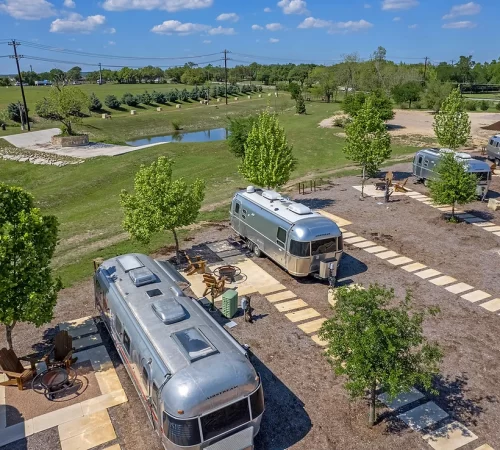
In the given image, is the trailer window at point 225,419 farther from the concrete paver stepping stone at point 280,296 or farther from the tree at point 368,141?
the tree at point 368,141

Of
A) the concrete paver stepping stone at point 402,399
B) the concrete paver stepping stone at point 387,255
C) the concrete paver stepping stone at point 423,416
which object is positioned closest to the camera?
the concrete paver stepping stone at point 423,416

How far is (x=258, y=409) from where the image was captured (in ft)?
32.1

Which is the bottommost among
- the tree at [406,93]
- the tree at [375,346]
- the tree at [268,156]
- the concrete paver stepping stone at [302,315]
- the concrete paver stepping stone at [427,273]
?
the concrete paver stepping stone at [302,315]

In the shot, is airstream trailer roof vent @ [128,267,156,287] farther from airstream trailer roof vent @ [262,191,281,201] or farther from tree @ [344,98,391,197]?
tree @ [344,98,391,197]

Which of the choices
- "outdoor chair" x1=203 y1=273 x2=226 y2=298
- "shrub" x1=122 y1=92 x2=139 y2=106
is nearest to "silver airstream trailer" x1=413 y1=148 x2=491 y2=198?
"outdoor chair" x1=203 y1=273 x2=226 y2=298

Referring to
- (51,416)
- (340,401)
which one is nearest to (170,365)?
(51,416)

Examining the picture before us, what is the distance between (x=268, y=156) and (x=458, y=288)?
13.0m

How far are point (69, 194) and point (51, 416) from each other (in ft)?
87.4

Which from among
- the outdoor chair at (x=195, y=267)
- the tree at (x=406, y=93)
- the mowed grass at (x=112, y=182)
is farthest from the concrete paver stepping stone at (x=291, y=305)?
the tree at (x=406, y=93)

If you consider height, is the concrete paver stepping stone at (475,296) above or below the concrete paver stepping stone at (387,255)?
below

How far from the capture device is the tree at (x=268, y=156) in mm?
25938

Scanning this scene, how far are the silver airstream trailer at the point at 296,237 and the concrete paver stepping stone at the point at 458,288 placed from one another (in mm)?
4786

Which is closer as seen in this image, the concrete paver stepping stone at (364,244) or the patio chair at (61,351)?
the patio chair at (61,351)

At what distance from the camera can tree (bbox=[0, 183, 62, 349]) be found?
1171 cm
